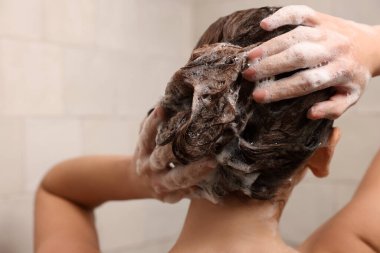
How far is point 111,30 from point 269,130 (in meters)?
0.95

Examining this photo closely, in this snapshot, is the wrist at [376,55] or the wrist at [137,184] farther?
the wrist at [137,184]

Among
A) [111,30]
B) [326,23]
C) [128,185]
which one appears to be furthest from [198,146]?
[111,30]

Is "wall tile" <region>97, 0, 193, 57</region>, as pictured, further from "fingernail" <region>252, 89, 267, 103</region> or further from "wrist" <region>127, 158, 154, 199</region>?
"fingernail" <region>252, 89, 267, 103</region>

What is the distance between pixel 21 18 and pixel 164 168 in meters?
0.70

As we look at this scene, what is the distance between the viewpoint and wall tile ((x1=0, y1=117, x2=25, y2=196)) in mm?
1233

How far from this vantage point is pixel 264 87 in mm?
627

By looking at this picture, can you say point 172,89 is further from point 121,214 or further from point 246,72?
point 121,214

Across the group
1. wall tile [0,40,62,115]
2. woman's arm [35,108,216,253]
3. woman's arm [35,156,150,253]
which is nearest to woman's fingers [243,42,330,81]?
woman's arm [35,108,216,253]

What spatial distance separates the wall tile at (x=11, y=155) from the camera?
4.05 ft

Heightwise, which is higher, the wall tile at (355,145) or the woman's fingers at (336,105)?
the woman's fingers at (336,105)

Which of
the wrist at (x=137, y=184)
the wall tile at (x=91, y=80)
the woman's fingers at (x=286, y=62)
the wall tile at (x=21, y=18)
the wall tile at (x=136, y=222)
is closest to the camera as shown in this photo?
the woman's fingers at (x=286, y=62)

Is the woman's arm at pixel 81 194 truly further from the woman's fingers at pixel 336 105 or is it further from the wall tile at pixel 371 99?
the wall tile at pixel 371 99

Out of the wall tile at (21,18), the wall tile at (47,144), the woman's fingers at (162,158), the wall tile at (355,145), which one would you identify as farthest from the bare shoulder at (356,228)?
the wall tile at (21,18)

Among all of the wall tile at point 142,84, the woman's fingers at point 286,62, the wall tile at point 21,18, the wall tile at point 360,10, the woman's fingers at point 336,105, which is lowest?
the wall tile at point 142,84
